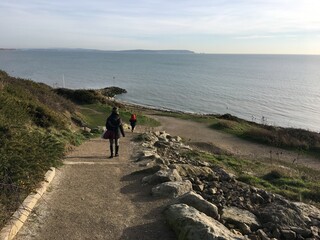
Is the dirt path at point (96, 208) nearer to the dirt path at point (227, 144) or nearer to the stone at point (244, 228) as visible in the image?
the stone at point (244, 228)

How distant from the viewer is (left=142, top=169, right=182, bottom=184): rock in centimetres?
1009

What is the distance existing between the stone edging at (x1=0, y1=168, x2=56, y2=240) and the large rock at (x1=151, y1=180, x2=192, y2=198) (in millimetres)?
2711

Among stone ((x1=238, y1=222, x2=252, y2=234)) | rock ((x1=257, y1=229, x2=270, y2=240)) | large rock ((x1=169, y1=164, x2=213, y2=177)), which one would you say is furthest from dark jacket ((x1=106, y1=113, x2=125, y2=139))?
rock ((x1=257, y1=229, x2=270, y2=240))

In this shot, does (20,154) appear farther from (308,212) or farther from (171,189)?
(308,212)

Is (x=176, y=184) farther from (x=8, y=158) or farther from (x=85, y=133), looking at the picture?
(x=85, y=133)

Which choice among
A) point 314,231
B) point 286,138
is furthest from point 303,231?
point 286,138

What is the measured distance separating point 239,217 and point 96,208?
3.14 metres

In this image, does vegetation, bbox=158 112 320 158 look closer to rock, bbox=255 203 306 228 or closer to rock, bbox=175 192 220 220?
rock, bbox=255 203 306 228

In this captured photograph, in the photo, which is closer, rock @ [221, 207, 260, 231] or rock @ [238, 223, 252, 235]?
rock @ [238, 223, 252, 235]

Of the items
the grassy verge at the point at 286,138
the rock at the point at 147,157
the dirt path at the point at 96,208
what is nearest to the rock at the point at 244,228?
the dirt path at the point at 96,208

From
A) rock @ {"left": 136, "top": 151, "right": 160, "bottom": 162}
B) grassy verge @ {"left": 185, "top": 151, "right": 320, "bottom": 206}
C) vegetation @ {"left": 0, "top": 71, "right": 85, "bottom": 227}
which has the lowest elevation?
grassy verge @ {"left": 185, "top": 151, "right": 320, "bottom": 206}

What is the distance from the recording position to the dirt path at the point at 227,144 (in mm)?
23441

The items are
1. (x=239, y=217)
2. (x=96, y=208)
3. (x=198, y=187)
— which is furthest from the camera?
(x=198, y=187)

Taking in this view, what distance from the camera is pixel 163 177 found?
10102mm
